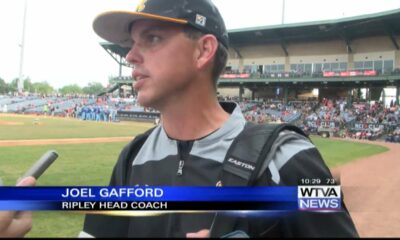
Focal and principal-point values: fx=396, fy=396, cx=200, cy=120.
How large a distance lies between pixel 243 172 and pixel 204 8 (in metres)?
0.80

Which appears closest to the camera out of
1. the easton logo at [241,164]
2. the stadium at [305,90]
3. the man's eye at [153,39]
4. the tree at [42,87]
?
the easton logo at [241,164]

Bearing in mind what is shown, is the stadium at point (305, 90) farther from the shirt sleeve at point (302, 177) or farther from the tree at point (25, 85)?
the tree at point (25, 85)

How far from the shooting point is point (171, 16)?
172cm

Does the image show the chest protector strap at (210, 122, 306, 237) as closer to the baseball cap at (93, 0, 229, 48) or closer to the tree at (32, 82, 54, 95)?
the baseball cap at (93, 0, 229, 48)

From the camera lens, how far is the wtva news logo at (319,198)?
4.41 ft

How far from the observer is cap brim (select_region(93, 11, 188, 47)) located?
1736mm

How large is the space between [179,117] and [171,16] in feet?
1.65

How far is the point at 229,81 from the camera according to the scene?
1903 inches

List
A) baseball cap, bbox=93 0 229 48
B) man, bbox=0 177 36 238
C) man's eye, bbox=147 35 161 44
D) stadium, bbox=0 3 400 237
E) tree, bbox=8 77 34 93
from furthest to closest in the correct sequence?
1. tree, bbox=8 77 34 93
2. stadium, bbox=0 3 400 237
3. man's eye, bbox=147 35 161 44
4. baseball cap, bbox=93 0 229 48
5. man, bbox=0 177 36 238

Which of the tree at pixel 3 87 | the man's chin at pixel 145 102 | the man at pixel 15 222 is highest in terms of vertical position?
the tree at pixel 3 87

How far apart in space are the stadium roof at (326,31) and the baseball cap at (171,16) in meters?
39.9

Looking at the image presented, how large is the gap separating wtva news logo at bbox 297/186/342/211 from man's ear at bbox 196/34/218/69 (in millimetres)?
832

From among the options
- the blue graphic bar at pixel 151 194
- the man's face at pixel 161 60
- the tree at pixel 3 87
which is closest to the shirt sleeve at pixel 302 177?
the blue graphic bar at pixel 151 194

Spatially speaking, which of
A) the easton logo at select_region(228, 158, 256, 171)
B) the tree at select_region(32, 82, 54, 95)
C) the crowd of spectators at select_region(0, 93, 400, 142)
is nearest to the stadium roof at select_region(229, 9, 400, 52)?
the crowd of spectators at select_region(0, 93, 400, 142)
